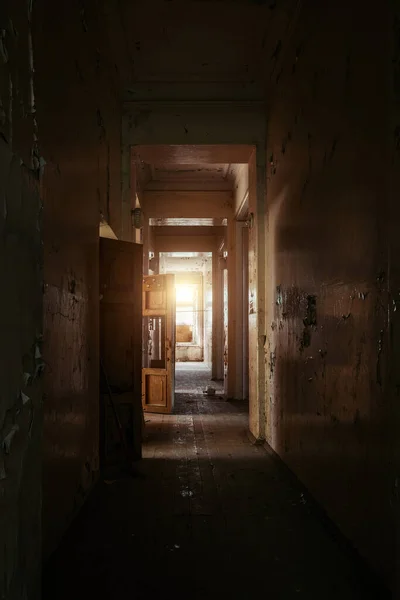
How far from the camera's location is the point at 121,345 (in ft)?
14.8

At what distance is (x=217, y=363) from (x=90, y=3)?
29.1ft

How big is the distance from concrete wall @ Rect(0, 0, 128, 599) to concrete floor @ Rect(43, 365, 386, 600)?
250mm

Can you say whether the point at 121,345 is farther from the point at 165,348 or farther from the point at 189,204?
the point at 189,204

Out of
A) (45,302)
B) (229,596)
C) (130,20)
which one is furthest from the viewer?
(130,20)

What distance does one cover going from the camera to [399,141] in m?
1.98

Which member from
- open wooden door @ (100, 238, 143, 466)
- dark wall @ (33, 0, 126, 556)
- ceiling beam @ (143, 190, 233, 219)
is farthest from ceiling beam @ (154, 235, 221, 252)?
dark wall @ (33, 0, 126, 556)

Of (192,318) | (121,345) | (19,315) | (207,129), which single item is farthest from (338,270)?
(192,318)

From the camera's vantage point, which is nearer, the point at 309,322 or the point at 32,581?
the point at 32,581

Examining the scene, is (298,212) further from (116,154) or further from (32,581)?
(32,581)

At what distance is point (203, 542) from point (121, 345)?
7.00 ft

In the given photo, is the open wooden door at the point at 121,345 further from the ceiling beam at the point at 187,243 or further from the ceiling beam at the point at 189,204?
the ceiling beam at the point at 187,243

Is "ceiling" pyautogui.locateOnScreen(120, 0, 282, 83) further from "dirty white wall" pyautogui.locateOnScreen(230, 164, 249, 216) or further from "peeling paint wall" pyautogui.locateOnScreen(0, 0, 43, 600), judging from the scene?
"peeling paint wall" pyautogui.locateOnScreen(0, 0, 43, 600)

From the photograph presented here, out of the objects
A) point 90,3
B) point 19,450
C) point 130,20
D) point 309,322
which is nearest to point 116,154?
point 130,20

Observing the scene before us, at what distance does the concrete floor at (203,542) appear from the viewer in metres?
2.23
